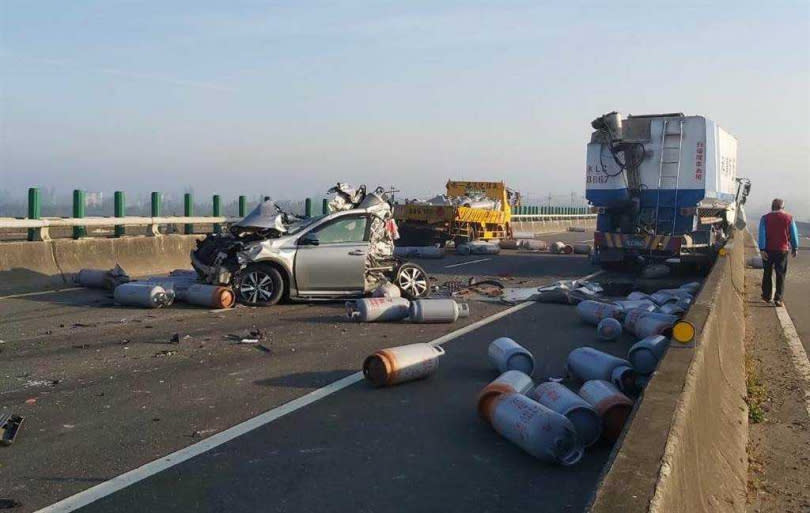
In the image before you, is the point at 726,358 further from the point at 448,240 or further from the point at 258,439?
the point at 448,240

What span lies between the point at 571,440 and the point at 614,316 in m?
6.31

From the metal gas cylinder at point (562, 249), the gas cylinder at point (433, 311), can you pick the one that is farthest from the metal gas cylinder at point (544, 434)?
the metal gas cylinder at point (562, 249)

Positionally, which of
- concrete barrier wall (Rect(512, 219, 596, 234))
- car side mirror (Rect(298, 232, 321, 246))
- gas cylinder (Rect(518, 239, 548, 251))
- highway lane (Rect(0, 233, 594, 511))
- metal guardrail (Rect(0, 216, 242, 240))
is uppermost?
metal guardrail (Rect(0, 216, 242, 240))

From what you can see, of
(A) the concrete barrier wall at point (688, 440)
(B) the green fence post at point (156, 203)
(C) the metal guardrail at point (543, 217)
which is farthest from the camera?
(C) the metal guardrail at point (543, 217)

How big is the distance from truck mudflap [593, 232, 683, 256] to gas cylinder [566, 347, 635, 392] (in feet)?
42.7

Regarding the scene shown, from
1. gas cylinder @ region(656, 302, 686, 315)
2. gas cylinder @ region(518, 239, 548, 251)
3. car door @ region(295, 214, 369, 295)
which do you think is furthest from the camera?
gas cylinder @ region(518, 239, 548, 251)

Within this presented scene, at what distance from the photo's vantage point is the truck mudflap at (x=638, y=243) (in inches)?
795

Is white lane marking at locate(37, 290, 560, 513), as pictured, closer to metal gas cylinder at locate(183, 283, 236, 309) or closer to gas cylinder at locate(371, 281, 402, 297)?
gas cylinder at locate(371, 281, 402, 297)

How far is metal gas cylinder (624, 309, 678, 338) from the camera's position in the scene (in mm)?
9875

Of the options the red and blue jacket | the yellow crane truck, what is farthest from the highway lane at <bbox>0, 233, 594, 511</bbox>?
the yellow crane truck

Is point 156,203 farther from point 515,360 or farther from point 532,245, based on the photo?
point 532,245

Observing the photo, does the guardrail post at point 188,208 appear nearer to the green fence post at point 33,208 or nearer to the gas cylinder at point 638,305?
the green fence post at point 33,208

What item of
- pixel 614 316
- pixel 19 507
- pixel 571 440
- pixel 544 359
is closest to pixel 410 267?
pixel 614 316

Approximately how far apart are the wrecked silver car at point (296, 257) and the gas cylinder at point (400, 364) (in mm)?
5505
